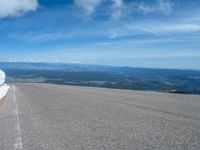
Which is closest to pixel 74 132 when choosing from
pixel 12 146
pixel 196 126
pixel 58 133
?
pixel 58 133

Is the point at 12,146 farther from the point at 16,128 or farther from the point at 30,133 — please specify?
the point at 16,128

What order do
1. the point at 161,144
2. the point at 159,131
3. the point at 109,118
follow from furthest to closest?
1. the point at 109,118
2. the point at 159,131
3. the point at 161,144

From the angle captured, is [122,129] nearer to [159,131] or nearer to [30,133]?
[159,131]

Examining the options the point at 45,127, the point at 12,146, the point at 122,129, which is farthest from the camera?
the point at 45,127

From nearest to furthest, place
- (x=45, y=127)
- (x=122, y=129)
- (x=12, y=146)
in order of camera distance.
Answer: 1. (x=12, y=146)
2. (x=122, y=129)
3. (x=45, y=127)

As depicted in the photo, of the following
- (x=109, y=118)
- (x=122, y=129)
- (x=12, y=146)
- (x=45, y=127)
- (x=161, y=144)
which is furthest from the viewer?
(x=109, y=118)

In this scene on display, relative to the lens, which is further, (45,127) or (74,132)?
(45,127)

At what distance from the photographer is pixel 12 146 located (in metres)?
6.72

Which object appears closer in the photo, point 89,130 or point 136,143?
point 136,143

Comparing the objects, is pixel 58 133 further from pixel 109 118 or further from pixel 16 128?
pixel 109 118

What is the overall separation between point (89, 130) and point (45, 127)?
1.63 m

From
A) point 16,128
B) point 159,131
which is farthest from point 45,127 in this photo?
point 159,131

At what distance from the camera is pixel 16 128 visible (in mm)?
9266

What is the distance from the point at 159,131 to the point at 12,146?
3518 millimetres
